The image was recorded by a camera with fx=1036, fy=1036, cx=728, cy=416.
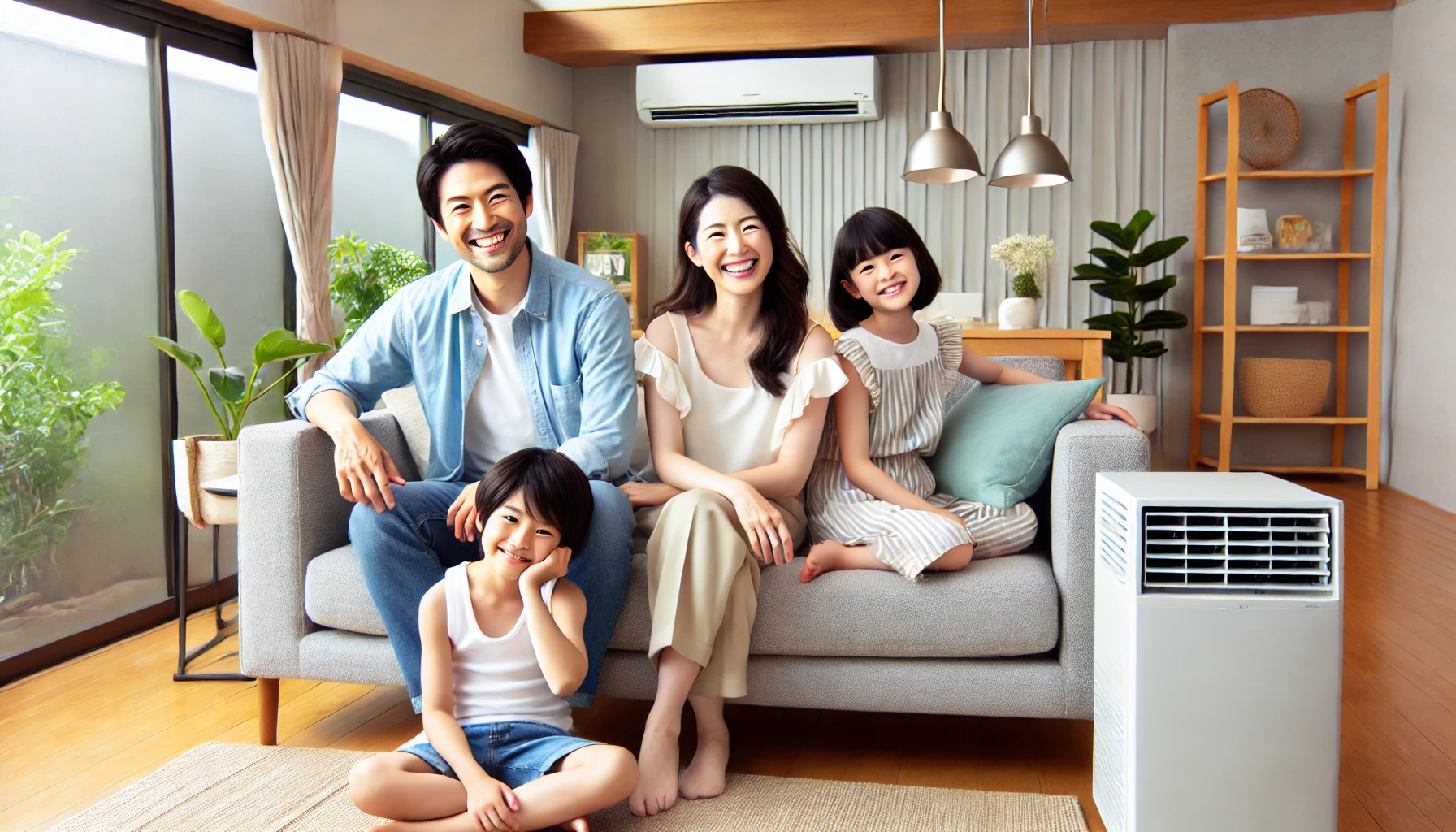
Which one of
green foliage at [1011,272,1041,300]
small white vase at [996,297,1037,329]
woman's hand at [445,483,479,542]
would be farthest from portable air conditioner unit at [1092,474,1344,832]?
green foliage at [1011,272,1041,300]

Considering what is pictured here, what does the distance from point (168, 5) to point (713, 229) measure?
2.15 metres

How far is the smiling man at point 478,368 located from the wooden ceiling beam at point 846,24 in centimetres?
353

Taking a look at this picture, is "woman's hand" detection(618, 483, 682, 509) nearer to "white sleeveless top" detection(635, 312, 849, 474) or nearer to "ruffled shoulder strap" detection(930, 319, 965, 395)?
"white sleeveless top" detection(635, 312, 849, 474)

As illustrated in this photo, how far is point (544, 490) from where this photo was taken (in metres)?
1.60

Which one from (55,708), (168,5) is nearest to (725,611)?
(55,708)

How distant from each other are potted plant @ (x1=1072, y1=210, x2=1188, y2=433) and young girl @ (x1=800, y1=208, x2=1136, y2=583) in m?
3.02

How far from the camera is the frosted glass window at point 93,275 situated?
264 cm

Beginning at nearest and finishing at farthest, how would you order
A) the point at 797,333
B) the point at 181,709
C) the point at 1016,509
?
the point at 1016,509 < the point at 797,333 < the point at 181,709

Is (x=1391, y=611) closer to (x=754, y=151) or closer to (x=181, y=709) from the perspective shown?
(x=181, y=709)

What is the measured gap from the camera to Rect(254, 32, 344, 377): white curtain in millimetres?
3367

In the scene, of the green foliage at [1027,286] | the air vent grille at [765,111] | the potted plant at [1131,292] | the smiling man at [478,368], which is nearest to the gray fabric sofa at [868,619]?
the smiling man at [478,368]

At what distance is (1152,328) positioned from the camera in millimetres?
5012

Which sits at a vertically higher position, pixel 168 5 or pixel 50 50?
pixel 168 5

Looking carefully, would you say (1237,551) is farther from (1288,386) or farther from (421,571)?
(1288,386)
